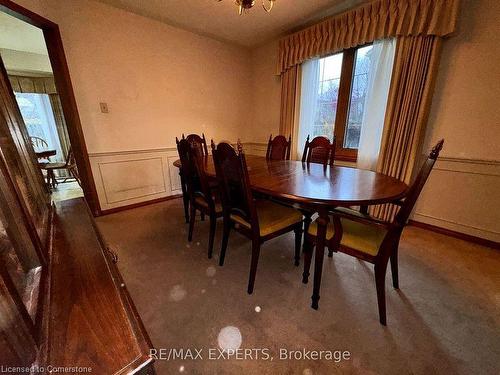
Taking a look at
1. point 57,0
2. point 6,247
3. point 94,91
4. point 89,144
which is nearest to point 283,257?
point 6,247

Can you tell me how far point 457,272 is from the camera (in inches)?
61.1

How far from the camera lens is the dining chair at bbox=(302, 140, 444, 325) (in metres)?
1.01

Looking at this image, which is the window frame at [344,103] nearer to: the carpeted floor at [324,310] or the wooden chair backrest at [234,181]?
the carpeted floor at [324,310]

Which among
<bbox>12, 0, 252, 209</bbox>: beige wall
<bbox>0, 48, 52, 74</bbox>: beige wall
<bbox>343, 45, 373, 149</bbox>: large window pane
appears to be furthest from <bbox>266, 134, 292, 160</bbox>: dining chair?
<bbox>0, 48, 52, 74</bbox>: beige wall

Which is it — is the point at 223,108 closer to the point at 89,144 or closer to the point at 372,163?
the point at 89,144

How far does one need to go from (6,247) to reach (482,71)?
10.1 feet

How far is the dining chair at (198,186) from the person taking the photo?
1628 millimetres

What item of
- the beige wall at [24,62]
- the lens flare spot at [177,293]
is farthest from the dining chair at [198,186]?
Answer: the beige wall at [24,62]

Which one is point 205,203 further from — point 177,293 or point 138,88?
point 138,88

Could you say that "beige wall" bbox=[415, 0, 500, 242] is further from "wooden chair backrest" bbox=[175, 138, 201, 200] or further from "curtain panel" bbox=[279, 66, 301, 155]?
"wooden chair backrest" bbox=[175, 138, 201, 200]

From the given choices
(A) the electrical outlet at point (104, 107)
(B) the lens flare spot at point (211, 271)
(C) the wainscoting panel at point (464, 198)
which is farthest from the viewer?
(A) the electrical outlet at point (104, 107)

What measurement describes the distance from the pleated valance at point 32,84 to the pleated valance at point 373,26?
15.5 feet

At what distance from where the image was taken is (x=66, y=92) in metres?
2.18

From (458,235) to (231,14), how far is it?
3.43 m
